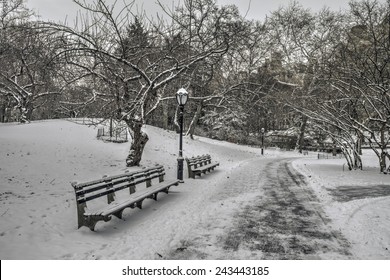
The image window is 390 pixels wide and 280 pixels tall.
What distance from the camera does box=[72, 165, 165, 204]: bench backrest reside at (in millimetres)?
5649

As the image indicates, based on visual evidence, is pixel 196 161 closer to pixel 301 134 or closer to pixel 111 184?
pixel 111 184

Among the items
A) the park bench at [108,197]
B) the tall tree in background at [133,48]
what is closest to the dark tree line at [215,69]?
the tall tree in background at [133,48]

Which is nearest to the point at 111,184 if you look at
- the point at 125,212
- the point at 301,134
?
the point at 125,212

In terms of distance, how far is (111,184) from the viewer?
6.81m

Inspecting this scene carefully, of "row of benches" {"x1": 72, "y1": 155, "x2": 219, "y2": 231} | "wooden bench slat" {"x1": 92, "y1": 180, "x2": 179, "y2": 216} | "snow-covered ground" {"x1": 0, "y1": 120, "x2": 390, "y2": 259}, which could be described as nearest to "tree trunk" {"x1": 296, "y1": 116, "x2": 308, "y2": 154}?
"snow-covered ground" {"x1": 0, "y1": 120, "x2": 390, "y2": 259}

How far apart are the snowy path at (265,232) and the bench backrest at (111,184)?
84.1 inches

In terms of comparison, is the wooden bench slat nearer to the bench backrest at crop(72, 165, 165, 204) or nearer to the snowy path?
the bench backrest at crop(72, 165, 165, 204)

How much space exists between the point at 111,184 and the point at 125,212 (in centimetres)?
78

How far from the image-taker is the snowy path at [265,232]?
463 cm

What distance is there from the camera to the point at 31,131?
18.4 m

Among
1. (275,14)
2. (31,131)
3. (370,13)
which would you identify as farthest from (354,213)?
(275,14)

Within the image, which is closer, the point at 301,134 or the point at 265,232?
the point at 265,232

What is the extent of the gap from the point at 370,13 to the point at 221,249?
1347cm

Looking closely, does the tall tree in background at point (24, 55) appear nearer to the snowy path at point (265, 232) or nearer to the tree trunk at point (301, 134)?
the snowy path at point (265, 232)
